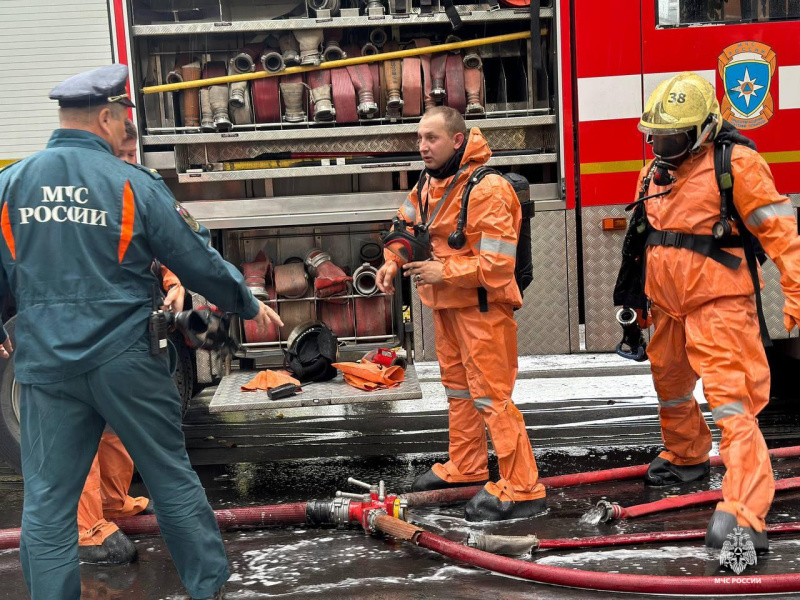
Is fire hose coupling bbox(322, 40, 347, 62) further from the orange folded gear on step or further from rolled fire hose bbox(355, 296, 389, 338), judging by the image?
the orange folded gear on step

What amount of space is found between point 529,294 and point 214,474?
2.09 meters

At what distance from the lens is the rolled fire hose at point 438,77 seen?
5.74 m

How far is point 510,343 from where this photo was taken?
4.27 m

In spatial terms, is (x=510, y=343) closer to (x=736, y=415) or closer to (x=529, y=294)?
(x=736, y=415)

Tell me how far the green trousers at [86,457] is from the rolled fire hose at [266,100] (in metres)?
2.84

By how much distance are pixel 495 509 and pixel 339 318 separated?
2.04m

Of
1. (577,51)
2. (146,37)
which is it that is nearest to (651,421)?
(577,51)

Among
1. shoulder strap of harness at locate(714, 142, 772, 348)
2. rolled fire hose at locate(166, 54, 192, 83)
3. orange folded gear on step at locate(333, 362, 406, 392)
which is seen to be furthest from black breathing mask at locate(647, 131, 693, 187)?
rolled fire hose at locate(166, 54, 192, 83)

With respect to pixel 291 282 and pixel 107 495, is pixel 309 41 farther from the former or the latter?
pixel 107 495

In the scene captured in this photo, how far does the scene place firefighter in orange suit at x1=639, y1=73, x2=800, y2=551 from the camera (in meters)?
3.68

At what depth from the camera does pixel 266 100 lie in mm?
5715

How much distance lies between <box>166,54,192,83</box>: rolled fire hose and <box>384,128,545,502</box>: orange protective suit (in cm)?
213

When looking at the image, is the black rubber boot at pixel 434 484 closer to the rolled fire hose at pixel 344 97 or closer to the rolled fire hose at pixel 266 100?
the rolled fire hose at pixel 344 97

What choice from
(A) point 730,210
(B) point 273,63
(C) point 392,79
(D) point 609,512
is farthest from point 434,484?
(B) point 273,63
